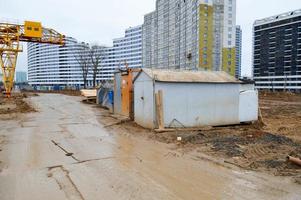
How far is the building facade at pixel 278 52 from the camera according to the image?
6588cm

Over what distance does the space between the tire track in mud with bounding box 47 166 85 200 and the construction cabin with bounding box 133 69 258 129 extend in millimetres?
4710

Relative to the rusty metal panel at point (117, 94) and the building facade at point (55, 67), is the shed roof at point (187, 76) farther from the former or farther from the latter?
the building facade at point (55, 67)

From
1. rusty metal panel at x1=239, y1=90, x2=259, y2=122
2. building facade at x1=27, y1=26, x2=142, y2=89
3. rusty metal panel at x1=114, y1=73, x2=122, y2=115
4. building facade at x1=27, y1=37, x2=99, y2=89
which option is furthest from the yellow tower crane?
building facade at x1=27, y1=37, x2=99, y2=89

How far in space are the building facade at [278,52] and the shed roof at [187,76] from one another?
197 ft

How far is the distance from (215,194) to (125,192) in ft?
4.77

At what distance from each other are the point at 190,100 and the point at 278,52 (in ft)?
240

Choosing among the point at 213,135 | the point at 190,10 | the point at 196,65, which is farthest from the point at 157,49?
the point at 213,135

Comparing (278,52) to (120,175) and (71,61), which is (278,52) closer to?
(120,175)

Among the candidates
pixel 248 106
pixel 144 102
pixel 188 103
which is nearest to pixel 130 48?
pixel 248 106

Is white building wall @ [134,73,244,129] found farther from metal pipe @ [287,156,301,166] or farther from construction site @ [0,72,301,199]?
metal pipe @ [287,156,301,166]

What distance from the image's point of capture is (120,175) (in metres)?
4.73

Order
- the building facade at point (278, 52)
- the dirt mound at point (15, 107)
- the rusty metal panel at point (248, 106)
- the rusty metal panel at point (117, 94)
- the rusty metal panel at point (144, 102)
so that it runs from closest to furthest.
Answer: the rusty metal panel at point (144, 102), the rusty metal panel at point (248, 106), the rusty metal panel at point (117, 94), the dirt mound at point (15, 107), the building facade at point (278, 52)

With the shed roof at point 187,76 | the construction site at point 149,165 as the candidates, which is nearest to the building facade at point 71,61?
the shed roof at point 187,76

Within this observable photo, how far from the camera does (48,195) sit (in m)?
3.84
